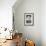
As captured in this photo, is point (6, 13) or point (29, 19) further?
point (29, 19)

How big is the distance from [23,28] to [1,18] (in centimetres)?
146

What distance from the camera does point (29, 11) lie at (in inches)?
229

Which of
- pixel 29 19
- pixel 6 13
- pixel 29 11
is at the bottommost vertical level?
pixel 29 19

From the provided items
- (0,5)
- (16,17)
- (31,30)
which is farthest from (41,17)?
(0,5)

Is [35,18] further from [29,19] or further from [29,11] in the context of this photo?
[29,11]

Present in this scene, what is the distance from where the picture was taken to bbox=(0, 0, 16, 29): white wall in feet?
15.4

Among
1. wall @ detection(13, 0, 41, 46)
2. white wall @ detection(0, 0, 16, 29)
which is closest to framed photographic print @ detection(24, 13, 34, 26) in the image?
wall @ detection(13, 0, 41, 46)

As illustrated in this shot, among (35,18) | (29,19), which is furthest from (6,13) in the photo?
(35,18)

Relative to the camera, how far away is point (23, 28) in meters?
5.84

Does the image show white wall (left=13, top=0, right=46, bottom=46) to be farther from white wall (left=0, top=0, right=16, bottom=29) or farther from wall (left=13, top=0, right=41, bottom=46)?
white wall (left=0, top=0, right=16, bottom=29)

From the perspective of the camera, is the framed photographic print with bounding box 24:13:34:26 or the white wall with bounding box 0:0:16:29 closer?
the white wall with bounding box 0:0:16:29

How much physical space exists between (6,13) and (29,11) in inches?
57.4

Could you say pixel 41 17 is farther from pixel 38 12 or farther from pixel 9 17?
pixel 9 17

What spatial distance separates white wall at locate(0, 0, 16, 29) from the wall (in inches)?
43.0
